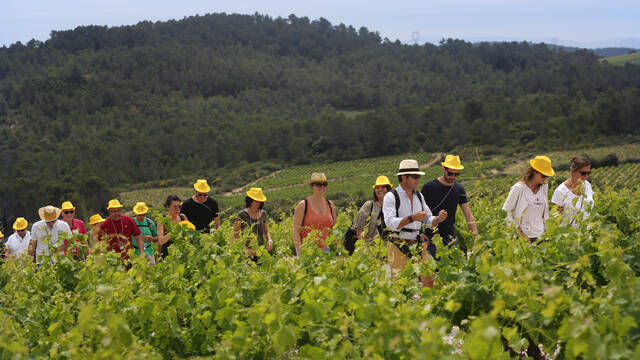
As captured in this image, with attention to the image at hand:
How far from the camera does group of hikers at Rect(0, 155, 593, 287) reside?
17.7 ft

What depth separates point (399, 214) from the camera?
215 inches

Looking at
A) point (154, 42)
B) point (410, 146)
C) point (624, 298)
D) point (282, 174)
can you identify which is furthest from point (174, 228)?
point (154, 42)

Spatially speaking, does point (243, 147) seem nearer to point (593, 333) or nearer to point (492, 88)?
point (492, 88)

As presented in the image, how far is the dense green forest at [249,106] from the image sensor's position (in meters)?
88.9

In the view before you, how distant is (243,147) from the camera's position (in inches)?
4112

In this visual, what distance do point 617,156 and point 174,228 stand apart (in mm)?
74100

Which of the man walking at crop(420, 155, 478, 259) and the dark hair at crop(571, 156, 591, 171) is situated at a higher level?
the dark hair at crop(571, 156, 591, 171)

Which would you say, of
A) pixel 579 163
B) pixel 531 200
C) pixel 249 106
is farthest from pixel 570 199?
pixel 249 106

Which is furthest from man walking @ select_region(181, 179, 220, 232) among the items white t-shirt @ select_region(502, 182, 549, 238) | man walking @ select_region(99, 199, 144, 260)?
white t-shirt @ select_region(502, 182, 549, 238)

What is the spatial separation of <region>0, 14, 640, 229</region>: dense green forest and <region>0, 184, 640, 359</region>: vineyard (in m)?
52.7

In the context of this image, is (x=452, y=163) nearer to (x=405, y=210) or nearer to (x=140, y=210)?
(x=405, y=210)

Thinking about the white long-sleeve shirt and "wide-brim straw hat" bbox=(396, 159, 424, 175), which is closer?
the white long-sleeve shirt

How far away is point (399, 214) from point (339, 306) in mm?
1999

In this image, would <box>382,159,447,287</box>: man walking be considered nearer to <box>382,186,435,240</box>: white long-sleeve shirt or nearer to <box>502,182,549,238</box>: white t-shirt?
<box>382,186,435,240</box>: white long-sleeve shirt
